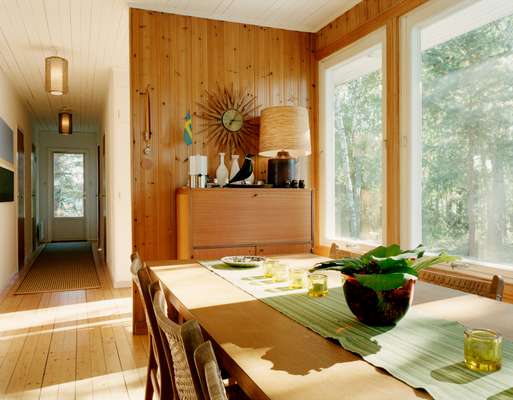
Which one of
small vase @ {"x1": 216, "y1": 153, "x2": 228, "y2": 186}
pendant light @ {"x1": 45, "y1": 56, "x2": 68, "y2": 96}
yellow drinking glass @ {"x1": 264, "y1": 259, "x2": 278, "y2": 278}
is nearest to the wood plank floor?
yellow drinking glass @ {"x1": 264, "y1": 259, "x2": 278, "y2": 278}

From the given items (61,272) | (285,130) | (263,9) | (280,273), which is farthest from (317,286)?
(61,272)

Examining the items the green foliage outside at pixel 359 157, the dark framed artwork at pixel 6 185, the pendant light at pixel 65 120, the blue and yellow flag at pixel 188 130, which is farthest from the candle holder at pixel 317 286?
the pendant light at pixel 65 120

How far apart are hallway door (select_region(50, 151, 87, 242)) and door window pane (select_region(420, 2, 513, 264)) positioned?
356 inches

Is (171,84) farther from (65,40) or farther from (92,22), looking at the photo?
(65,40)

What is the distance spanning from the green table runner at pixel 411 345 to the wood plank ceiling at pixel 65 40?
9.94 feet

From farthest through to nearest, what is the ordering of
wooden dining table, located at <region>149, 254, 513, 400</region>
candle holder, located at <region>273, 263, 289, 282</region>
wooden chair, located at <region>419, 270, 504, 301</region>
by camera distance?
candle holder, located at <region>273, 263, 289, 282</region>
wooden chair, located at <region>419, 270, 504, 301</region>
wooden dining table, located at <region>149, 254, 513, 400</region>

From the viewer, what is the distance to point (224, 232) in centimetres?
339

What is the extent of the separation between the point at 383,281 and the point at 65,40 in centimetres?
419

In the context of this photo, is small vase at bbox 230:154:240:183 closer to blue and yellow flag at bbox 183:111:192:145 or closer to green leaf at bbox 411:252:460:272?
blue and yellow flag at bbox 183:111:192:145

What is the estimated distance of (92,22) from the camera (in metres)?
3.88

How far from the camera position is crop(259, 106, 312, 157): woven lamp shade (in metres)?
3.49

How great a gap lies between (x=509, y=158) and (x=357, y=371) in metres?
1.96

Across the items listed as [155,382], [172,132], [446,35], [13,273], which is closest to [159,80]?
[172,132]

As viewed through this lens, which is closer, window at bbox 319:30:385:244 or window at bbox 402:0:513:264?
window at bbox 402:0:513:264
